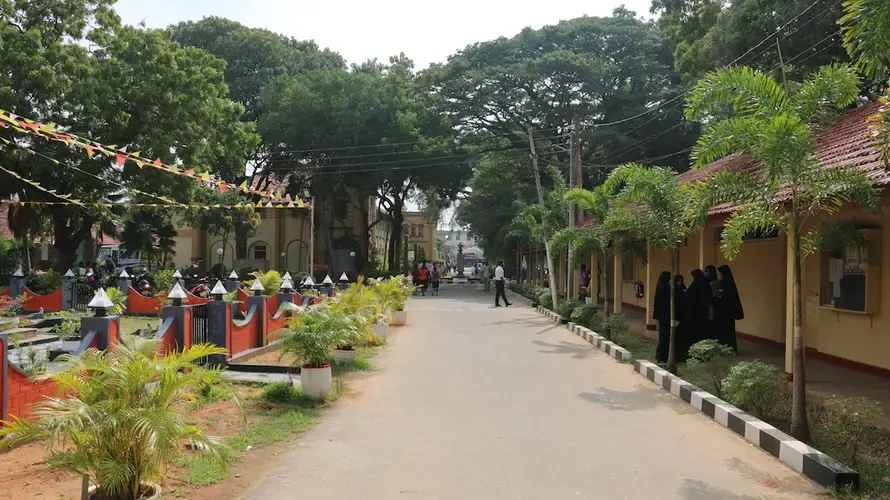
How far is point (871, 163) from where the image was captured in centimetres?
720

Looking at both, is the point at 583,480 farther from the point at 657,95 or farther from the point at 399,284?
the point at 657,95

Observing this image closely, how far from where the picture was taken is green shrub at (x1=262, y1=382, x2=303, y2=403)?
7.94 m

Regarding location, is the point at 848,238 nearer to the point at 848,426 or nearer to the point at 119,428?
the point at 848,426

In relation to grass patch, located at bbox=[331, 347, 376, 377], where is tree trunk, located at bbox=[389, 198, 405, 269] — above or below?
above

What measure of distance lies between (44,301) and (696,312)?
18.6m

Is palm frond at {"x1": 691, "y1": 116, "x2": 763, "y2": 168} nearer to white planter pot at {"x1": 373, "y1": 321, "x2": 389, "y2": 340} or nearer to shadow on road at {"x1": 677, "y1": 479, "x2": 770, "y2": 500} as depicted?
shadow on road at {"x1": 677, "y1": 479, "x2": 770, "y2": 500}

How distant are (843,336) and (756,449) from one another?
545 centimetres

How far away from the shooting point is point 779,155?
19.6ft

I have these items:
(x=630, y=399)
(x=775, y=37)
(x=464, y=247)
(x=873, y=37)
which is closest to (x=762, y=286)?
(x=775, y=37)

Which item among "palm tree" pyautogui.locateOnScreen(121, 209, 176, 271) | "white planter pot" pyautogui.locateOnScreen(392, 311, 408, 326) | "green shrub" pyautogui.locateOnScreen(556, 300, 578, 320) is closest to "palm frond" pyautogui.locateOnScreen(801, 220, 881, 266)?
"green shrub" pyautogui.locateOnScreen(556, 300, 578, 320)

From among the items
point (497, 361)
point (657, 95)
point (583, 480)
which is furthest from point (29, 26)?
point (657, 95)

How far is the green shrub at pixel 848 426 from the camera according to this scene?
5672mm

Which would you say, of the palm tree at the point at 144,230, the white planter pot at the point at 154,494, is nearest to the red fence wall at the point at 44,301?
the palm tree at the point at 144,230

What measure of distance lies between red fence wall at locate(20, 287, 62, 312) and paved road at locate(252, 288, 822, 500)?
14.2 m
